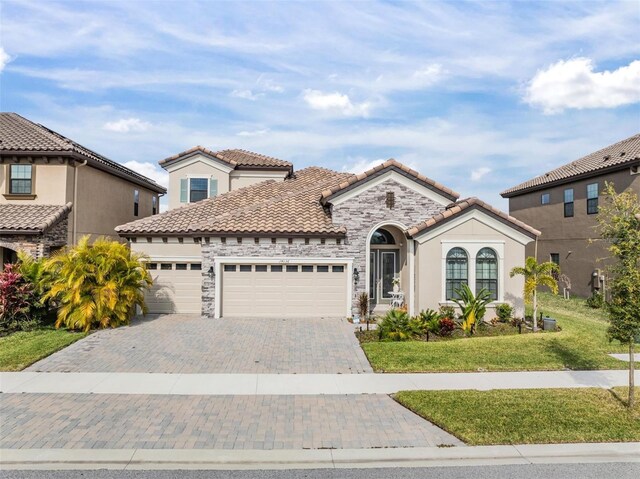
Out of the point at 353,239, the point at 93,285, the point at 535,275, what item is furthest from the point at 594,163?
the point at 93,285

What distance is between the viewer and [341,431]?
700 centimetres

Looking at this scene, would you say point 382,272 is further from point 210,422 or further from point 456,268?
point 210,422

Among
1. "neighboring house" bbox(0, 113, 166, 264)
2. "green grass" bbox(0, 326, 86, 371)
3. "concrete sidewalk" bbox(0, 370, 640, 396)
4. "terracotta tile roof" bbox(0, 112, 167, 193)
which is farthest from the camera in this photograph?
"terracotta tile roof" bbox(0, 112, 167, 193)

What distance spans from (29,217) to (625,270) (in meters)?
20.2

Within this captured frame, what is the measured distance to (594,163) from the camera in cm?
2369

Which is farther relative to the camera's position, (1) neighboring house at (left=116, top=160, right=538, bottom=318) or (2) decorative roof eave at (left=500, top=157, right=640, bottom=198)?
(2) decorative roof eave at (left=500, top=157, right=640, bottom=198)

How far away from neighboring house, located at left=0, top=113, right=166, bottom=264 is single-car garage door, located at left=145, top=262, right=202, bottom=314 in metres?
4.76

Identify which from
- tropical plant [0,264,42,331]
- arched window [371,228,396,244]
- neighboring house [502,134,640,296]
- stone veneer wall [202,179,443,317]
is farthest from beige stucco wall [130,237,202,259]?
neighboring house [502,134,640,296]

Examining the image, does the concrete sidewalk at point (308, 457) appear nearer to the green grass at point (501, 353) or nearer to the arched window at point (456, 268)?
the green grass at point (501, 353)

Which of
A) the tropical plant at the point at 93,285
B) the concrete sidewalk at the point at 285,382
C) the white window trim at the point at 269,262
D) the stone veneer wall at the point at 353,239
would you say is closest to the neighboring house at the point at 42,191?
the tropical plant at the point at 93,285

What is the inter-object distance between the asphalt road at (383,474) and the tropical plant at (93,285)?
8903 millimetres

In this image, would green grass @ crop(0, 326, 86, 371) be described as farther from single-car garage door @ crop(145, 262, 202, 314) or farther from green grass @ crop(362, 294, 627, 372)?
green grass @ crop(362, 294, 627, 372)

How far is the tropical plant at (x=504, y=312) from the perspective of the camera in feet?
50.3

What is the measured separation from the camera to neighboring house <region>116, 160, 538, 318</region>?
15.6 m
